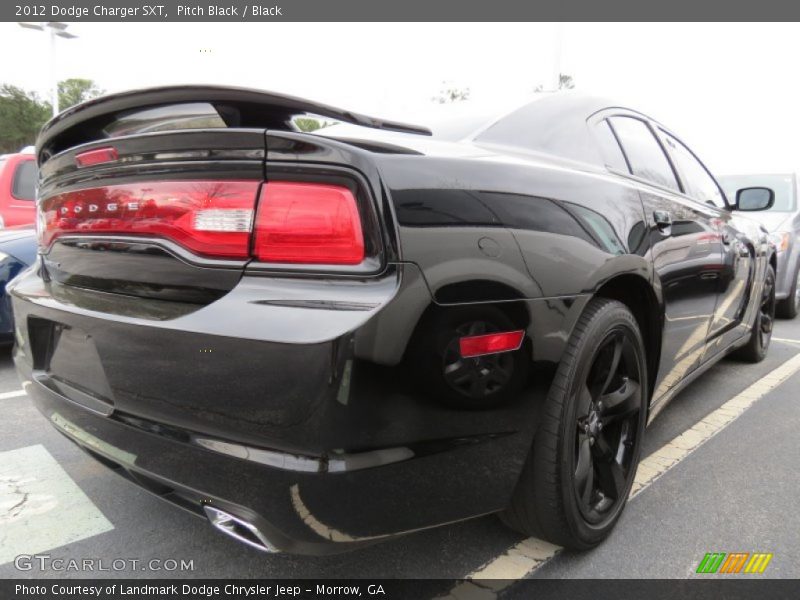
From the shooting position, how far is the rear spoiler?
4.41ft

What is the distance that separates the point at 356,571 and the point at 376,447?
746 mm

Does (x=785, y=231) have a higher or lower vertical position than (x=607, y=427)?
higher

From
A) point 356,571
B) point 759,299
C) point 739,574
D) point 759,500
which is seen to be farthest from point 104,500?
point 759,299

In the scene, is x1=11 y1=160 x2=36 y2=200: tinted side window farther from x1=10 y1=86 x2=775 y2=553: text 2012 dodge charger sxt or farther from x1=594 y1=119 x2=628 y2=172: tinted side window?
x1=594 y1=119 x2=628 y2=172: tinted side window

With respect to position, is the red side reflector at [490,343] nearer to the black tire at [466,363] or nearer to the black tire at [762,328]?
the black tire at [466,363]

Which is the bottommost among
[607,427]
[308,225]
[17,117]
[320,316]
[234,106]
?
[607,427]

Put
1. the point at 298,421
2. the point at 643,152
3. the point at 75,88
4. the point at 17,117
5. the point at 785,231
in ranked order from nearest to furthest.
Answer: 1. the point at 298,421
2. the point at 643,152
3. the point at 785,231
4. the point at 17,117
5. the point at 75,88

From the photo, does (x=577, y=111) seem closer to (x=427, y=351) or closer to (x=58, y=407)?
(x=427, y=351)

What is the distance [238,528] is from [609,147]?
193cm

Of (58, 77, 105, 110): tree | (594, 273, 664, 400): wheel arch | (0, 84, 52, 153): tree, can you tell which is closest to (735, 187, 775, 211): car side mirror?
(594, 273, 664, 400): wheel arch

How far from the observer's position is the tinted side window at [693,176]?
296 centimetres

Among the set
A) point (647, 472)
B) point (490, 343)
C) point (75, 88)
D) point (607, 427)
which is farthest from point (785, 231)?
point (75, 88)

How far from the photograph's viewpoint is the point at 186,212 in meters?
1.32

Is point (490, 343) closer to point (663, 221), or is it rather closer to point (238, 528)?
point (238, 528)
